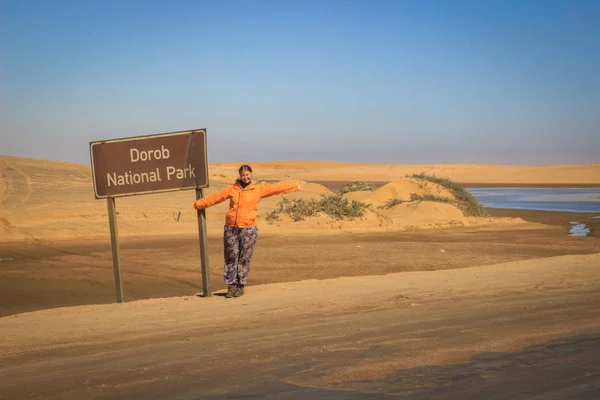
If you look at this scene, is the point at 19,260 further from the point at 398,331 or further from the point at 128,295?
the point at 398,331

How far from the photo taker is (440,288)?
9.68 metres

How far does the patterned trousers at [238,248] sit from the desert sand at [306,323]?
1.45 feet

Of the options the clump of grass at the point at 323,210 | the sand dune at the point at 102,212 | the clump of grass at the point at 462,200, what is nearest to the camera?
the sand dune at the point at 102,212

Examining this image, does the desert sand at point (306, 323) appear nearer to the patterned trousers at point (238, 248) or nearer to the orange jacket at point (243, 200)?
the patterned trousers at point (238, 248)

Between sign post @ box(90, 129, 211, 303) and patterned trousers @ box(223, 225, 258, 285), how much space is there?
0.52 m

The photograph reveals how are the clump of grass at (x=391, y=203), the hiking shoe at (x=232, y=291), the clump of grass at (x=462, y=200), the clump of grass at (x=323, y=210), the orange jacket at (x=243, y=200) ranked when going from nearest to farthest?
the orange jacket at (x=243, y=200) < the hiking shoe at (x=232, y=291) < the clump of grass at (x=323, y=210) < the clump of grass at (x=462, y=200) < the clump of grass at (x=391, y=203)

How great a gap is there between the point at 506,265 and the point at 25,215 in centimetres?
A: 1833

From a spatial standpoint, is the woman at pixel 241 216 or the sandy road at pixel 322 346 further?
the woman at pixel 241 216

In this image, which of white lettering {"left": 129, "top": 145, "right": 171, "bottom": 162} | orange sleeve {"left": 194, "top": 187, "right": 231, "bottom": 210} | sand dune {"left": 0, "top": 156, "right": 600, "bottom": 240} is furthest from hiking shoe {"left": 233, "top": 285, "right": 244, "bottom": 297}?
sand dune {"left": 0, "top": 156, "right": 600, "bottom": 240}

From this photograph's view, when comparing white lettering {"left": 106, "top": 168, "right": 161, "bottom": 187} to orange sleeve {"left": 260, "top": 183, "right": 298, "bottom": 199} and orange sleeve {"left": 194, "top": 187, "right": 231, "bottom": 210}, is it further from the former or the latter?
orange sleeve {"left": 260, "top": 183, "right": 298, "bottom": 199}

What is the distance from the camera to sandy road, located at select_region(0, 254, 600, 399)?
4320 mm

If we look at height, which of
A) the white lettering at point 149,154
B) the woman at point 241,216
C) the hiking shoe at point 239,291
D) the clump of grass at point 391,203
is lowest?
the hiking shoe at point 239,291

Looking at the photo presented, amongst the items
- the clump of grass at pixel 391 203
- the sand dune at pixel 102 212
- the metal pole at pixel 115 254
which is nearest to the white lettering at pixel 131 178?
the metal pole at pixel 115 254

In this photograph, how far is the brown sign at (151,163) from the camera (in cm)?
959
